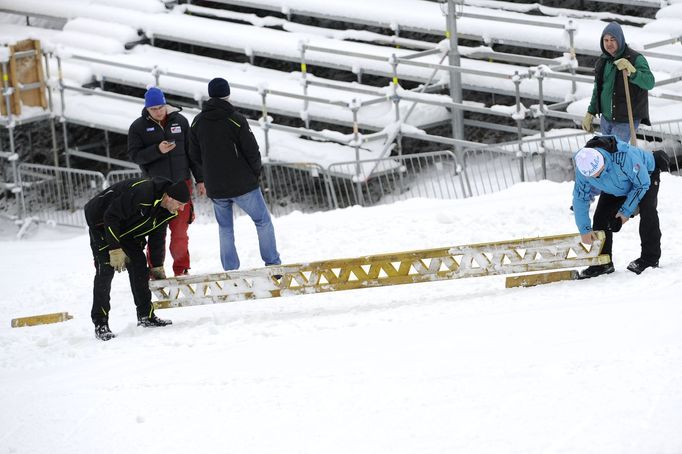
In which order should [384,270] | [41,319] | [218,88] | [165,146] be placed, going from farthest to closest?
[165,146] < [41,319] < [218,88] < [384,270]

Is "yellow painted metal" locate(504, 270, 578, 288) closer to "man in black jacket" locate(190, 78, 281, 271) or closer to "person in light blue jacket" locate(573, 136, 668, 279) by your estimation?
"person in light blue jacket" locate(573, 136, 668, 279)

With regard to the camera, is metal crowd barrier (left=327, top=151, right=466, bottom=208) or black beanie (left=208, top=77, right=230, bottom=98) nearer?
black beanie (left=208, top=77, right=230, bottom=98)

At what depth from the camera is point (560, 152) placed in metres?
15.2

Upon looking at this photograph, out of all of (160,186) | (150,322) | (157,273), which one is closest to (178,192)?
(160,186)

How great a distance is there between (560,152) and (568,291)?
6.02 meters

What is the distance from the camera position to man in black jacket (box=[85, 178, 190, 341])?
31.2 feet

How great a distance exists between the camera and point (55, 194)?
703 inches

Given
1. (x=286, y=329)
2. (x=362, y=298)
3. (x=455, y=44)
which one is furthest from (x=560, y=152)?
(x=286, y=329)

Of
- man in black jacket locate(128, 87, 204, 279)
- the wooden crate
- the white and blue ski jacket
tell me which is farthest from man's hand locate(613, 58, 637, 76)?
the wooden crate

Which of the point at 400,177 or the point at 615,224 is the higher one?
the point at 615,224

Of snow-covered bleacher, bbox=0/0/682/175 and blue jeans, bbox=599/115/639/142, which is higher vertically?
snow-covered bleacher, bbox=0/0/682/175

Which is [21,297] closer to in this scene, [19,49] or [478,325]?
[478,325]

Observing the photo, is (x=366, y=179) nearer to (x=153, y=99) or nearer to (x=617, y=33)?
(x=153, y=99)

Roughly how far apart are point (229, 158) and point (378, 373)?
348 cm
